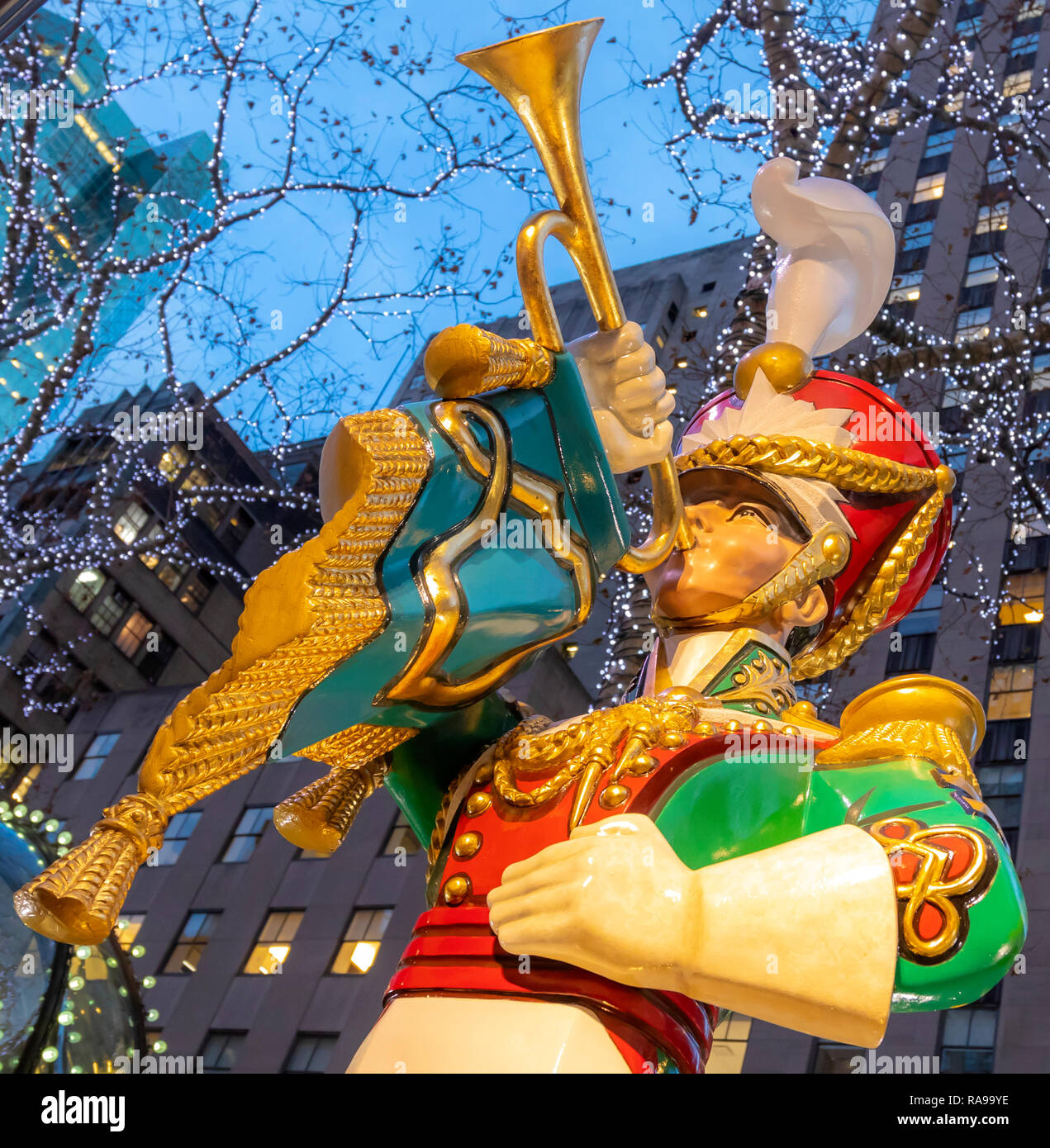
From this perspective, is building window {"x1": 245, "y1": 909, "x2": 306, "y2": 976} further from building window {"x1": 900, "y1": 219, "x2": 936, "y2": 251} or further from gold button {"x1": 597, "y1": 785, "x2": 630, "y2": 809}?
building window {"x1": 900, "y1": 219, "x2": 936, "y2": 251}

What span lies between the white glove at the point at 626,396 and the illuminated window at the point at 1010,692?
41.4 ft

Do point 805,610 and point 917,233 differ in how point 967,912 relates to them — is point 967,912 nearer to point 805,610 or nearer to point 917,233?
point 805,610

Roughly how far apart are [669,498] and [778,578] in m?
0.39

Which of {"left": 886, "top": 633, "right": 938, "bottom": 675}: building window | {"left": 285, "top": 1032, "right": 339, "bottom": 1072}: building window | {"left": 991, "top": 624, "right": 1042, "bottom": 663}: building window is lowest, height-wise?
{"left": 285, "top": 1032, "right": 339, "bottom": 1072}: building window

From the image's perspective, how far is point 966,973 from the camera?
1.74 meters

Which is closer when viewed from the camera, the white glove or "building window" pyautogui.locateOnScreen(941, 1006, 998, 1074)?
the white glove

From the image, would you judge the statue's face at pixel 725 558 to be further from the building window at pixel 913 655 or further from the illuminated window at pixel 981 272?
the illuminated window at pixel 981 272

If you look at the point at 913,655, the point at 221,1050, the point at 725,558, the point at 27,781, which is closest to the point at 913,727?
the point at 725,558

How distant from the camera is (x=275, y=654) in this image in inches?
66.4

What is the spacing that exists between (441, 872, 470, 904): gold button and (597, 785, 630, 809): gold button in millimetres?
274

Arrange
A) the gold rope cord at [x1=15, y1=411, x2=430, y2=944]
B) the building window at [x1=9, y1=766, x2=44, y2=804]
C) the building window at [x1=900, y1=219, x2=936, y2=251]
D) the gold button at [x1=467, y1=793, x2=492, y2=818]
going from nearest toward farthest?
the gold rope cord at [x1=15, y1=411, x2=430, y2=944] < the gold button at [x1=467, y1=793, x2=492, y2=818] < the building window at [x1=9, y1=766, x2=44, y2=804] < the building window at [x1=900, y1=219, x2=936, y2=251]

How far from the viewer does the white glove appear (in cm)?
215

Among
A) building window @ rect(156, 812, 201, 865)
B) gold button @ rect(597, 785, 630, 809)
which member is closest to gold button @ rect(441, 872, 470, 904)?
gold button @ rect(597, 785, 630, 809)

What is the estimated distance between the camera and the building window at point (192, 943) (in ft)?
47.3
